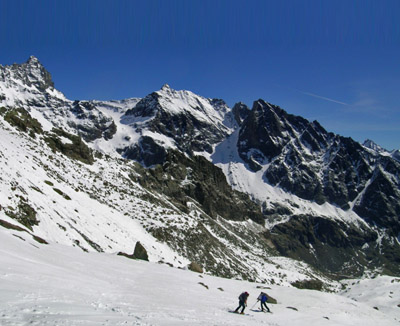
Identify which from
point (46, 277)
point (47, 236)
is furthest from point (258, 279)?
point (46, 277)

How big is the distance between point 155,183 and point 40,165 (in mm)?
94121

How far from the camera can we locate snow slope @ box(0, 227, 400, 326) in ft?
44.0

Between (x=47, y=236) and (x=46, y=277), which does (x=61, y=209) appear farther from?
(x=46, y=277)

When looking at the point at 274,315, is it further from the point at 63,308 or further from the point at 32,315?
the point at 32,315

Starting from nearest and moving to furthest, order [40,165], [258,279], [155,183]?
[40,165]
[258,279]
[155,183]

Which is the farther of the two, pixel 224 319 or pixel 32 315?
pixel 224 319

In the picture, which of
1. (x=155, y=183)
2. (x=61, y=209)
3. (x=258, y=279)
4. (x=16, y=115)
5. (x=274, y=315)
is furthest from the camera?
(x=155, y=183)

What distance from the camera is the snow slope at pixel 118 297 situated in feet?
44.0

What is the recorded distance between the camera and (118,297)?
19.8 metres

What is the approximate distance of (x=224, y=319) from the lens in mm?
20000

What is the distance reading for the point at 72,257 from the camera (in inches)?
1160

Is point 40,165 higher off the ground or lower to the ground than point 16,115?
lower

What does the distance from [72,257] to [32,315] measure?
60.8ft

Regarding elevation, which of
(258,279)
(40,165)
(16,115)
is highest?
(16,115)
